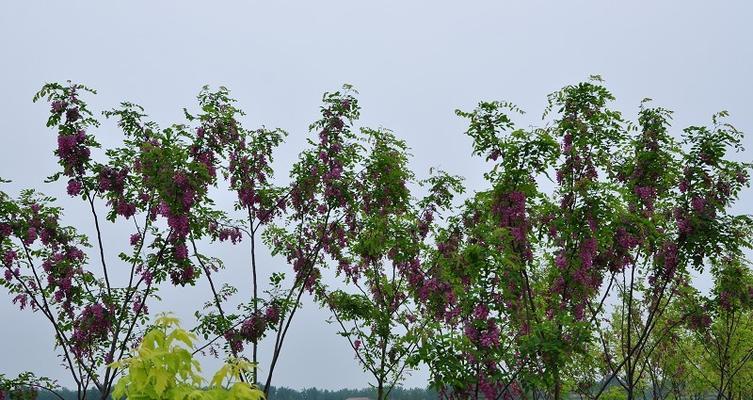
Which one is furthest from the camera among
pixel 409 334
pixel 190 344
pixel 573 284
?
pixel 573 284

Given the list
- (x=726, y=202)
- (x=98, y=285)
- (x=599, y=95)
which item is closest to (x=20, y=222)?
(x=98, y=285)

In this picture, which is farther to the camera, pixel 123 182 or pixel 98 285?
pixel 98 285

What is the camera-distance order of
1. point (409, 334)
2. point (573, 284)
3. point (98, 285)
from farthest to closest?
point (98, 285), point (573, 284), point (409, 334)

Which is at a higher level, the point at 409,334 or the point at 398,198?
the point at 398,198

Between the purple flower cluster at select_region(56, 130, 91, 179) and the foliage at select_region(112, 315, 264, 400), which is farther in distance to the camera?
the purple flower cluster at select_region(56, 130, 91, 179)

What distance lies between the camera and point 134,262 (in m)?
13.6

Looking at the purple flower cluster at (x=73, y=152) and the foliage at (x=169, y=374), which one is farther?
the purple flower cluster at (x=73, y=152)

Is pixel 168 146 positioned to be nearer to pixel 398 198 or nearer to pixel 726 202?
pixel 398 198

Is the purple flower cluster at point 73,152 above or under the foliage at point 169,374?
above

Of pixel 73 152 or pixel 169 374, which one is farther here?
pixel 73 152

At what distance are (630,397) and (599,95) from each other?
6722 mm

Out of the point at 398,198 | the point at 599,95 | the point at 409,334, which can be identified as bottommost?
the point at 409,334

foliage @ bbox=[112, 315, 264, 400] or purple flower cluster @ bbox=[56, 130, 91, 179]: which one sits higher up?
purple flower cluster @ bbox=[56, 130, 91, 179]

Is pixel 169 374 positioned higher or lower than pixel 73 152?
lower
